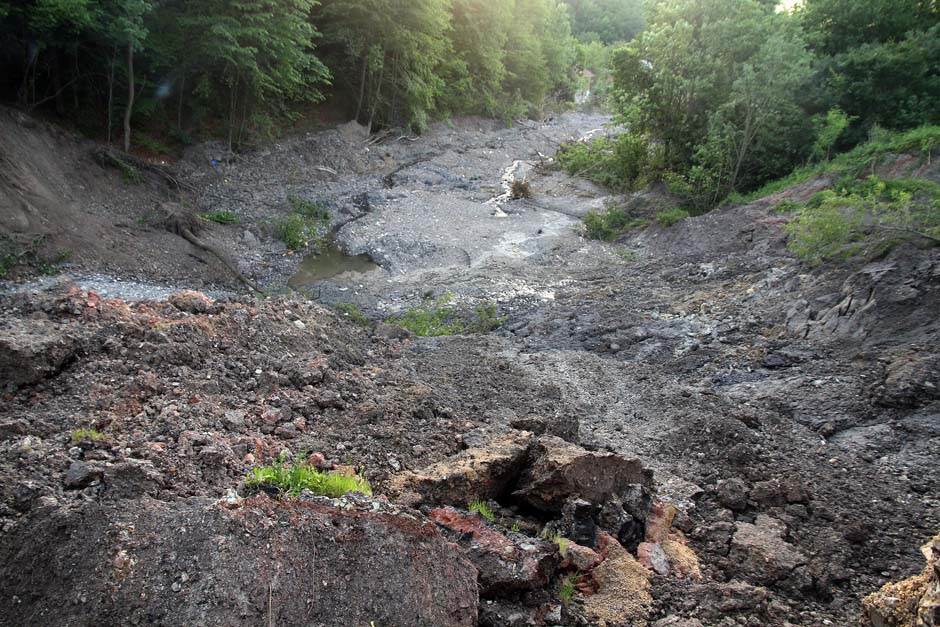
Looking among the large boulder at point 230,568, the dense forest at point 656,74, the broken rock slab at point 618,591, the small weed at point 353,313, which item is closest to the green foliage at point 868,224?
the dense forest at point 656,74

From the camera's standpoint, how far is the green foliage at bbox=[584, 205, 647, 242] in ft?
54.4

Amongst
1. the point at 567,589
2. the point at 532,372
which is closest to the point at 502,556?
the point at 567,589

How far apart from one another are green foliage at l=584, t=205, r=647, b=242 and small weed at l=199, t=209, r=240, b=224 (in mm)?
9580

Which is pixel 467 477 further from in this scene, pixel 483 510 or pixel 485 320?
pixel 485 320

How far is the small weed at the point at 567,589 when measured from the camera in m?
3.90

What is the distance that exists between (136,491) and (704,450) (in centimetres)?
563

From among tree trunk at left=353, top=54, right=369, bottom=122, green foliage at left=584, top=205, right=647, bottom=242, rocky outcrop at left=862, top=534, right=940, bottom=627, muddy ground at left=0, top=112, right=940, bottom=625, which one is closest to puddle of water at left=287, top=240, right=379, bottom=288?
muddy ground at left=0, top=112, right=940, bottom=625

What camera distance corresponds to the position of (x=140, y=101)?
15.9m

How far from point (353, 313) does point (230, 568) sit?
27.1 ft

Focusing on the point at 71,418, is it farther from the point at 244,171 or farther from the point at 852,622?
the point at 244,171

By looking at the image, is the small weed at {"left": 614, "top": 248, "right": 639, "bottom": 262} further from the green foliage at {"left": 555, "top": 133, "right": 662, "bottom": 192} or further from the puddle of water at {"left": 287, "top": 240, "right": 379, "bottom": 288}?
the puddle of water at {"left": 287, "top": 240, "right": 379, "bottom": 288}

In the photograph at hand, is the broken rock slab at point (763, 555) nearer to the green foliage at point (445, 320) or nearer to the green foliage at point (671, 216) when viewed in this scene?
the green foliage at point (445, 320)

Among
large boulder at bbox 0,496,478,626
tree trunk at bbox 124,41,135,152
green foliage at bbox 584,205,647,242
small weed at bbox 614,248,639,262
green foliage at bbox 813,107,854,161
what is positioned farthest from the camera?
green foliage at bbox 584,205,647,242

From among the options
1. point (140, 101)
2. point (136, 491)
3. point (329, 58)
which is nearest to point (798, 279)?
point (136, 491)
